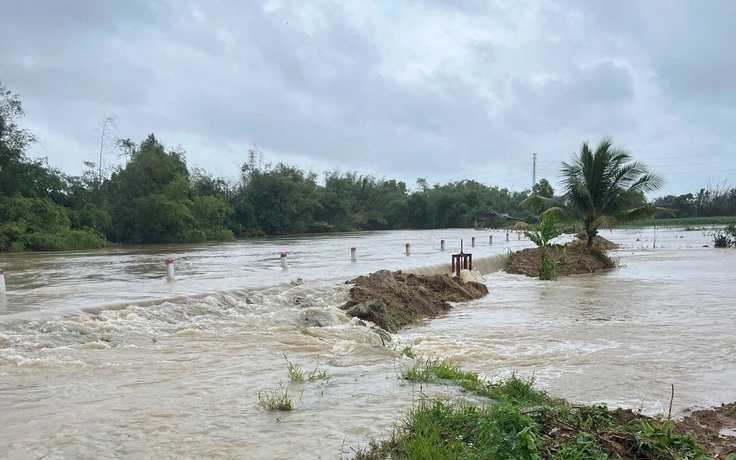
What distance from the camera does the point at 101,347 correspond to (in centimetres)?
770

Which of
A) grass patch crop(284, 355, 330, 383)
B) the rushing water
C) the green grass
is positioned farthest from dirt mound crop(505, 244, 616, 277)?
grass patch crop(284, 355, 330, 383)

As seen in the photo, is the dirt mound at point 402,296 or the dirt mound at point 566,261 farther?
the dirt mound at point 566,261

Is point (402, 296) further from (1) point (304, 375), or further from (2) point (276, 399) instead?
(2) point (276, 399)

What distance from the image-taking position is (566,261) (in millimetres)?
21922

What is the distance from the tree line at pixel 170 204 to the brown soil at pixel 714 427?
64.8 feet

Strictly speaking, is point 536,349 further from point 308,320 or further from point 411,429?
point 411,429

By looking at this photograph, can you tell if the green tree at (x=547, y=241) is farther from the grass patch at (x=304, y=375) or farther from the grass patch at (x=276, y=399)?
the grass patch at (x=276, y=399)

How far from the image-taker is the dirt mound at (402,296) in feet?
36.1

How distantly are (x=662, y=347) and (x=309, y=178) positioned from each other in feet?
234

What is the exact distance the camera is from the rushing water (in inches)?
171

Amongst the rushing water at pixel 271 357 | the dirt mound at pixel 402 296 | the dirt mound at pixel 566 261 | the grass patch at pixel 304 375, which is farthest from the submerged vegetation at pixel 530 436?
the dirt mound at pixel 566 261

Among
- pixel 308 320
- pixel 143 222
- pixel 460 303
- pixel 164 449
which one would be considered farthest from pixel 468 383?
pixel 143 222

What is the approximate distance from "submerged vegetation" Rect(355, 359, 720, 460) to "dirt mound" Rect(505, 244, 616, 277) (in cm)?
1734

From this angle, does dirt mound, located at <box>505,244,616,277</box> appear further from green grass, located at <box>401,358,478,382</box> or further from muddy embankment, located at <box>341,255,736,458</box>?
green grass, located at <box>401,358,478,382</box>
